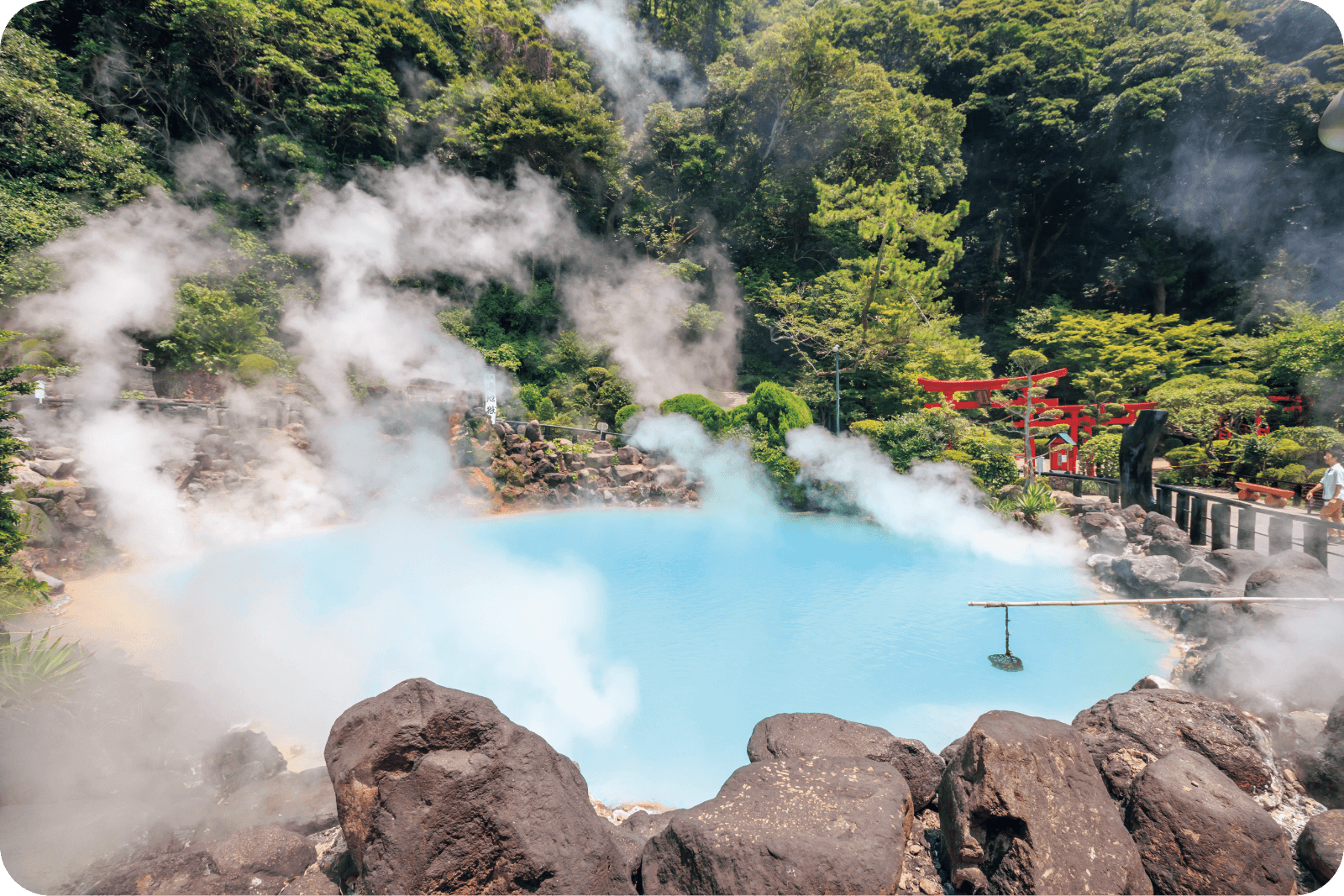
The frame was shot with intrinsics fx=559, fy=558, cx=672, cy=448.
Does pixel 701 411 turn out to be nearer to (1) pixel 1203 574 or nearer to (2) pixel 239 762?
(1) pixel 1203 574

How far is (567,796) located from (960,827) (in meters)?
1.73

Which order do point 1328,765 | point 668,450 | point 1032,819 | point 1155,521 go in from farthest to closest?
point 668,450
point 1155,521
point 1328,765
point 1032,819

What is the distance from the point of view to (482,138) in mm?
17344

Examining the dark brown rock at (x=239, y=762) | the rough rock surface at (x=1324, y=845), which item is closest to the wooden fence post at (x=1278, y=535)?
the rough rock surface at (x=1324, y=845)

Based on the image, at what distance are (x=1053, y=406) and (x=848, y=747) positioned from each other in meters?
11.8

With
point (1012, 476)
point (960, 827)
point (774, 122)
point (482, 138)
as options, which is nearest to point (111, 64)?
point (482, 138)

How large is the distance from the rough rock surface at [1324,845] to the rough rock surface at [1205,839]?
268mm

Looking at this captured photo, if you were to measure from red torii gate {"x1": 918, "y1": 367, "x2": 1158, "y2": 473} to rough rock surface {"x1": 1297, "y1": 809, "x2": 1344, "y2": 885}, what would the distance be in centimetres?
929

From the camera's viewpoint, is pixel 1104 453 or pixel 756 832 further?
pixel 1104 453

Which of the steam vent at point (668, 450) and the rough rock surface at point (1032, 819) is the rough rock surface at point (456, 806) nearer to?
the steam vent at point (668, 450)

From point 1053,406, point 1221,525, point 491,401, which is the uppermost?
point 491,401

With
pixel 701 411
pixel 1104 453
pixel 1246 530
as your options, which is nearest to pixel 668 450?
pixel 701 411

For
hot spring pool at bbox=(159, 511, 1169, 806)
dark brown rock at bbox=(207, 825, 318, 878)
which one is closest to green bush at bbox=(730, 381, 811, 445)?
hot spring pool at bbox=(159, 511, 1169, 806)

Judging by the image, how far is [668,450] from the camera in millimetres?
14414
